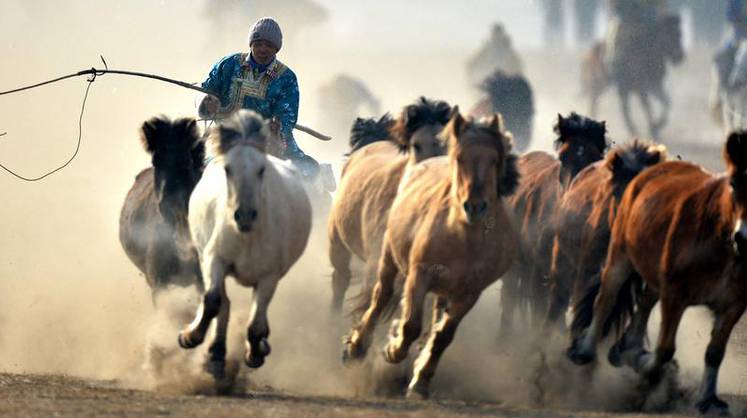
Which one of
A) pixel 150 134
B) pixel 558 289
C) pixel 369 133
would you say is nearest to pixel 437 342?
pixel 558 289

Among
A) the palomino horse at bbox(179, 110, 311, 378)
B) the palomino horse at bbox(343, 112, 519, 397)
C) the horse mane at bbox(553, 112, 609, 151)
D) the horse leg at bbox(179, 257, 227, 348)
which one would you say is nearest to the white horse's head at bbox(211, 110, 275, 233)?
the palomino horse at bbox(179, 110, 311, 378)

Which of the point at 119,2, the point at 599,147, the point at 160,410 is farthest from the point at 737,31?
the point at 160,410

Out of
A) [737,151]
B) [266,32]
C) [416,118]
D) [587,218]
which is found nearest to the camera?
[737,151]

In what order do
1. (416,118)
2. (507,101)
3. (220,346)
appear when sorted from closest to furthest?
(220,346)
(416,118)
(507,101)

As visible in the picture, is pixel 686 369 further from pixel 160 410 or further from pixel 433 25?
pixel 433 25

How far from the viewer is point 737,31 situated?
28.1 m

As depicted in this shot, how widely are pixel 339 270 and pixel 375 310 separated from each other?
88.4 inches

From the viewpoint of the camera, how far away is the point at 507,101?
1872 cm

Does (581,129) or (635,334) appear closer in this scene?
(635,334)

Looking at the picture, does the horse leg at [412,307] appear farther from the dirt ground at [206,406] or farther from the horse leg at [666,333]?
the horse leg at [666,333]

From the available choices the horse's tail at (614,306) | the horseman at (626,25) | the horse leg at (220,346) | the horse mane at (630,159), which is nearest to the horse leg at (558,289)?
the horse's tail at (614,306)

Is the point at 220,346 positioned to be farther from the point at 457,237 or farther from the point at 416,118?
the point at 416,118

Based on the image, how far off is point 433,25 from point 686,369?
86.6 feet

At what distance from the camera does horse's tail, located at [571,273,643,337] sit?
10.9 metres
